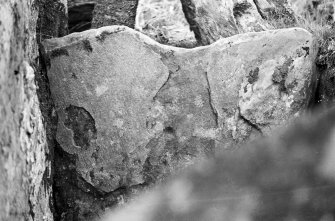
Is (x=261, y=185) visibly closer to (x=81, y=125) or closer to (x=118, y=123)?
(x=118, y=123)

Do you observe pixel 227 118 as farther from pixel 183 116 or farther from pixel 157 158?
pixel 157 158

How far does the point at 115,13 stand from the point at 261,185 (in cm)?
191

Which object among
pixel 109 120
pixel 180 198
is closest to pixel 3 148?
pixel 109 120

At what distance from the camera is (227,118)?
12.8ft

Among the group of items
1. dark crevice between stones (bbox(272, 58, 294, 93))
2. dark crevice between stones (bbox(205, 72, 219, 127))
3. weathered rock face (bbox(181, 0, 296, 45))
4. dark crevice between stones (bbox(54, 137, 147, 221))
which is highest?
weathered rock face (bbox(181, 0, 296, 45))

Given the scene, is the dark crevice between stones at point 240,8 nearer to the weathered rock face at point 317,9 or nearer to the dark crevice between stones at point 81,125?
the weathered rock face at point 317,9

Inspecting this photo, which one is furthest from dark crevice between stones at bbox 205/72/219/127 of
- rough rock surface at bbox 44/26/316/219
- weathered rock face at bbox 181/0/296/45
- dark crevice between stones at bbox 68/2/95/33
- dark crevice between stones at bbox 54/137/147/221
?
dark crevice between stones at bbox 68/2/95/33

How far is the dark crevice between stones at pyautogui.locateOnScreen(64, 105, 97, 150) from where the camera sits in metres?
3.98

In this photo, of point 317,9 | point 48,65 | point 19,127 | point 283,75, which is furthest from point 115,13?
point 317,9

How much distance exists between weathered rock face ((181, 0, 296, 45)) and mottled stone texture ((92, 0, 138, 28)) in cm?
44

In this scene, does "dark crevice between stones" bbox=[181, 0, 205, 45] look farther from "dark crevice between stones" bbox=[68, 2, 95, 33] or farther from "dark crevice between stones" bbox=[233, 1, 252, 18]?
"dark crevice between stones" bbox=[68, 2, 95, 33]

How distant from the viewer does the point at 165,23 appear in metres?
4.37

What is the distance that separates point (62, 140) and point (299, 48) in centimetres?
180

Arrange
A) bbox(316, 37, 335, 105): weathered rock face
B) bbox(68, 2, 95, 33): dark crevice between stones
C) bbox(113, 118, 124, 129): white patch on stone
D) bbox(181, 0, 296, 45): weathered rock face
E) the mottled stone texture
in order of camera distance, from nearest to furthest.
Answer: bbox(316, 37, 335, 105): weathered rock face → bbox(113, 118, 124, 129): white patch on stone → bbox(181, 0, 296, 45): weathered rock face → the mottled stone texture → bbox(68, 2, 95, 33): dark crevice between stones
